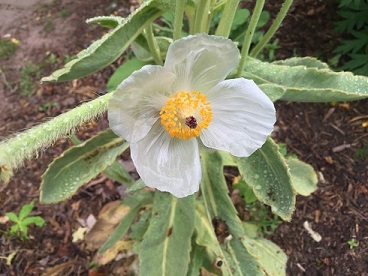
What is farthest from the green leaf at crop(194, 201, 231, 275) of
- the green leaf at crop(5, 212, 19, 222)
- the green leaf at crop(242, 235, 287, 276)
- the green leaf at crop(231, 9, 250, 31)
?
the green leaf at crop(231, 9, 250, 31)

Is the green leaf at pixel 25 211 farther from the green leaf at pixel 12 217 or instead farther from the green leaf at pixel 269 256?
the green leaf at pixel 269 256

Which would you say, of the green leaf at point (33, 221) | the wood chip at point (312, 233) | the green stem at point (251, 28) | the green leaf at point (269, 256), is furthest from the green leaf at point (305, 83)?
the green leaf at point (33, 221)

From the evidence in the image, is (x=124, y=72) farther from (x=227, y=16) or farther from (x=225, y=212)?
(x=227, y=16)

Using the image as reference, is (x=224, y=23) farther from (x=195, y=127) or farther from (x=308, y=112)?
(x=308, y=112)

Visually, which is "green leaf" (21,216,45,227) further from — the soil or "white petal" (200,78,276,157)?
"white petal" (200,78,276,157)

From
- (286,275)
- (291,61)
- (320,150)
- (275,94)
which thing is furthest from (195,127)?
(320,150)

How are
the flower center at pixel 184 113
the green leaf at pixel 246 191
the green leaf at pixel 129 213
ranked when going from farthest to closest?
the green leaf at pixel 246 191 → the green leaf at pixel 129 213 → the flower center at pixel 184 113

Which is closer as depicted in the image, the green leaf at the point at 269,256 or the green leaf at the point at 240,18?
the green leaf at the point at 269,256
